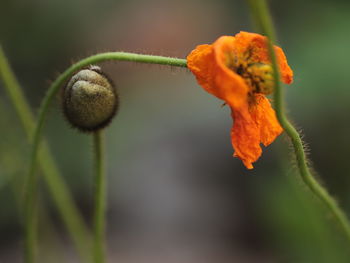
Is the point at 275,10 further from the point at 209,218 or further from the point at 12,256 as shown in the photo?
the point at 12,256

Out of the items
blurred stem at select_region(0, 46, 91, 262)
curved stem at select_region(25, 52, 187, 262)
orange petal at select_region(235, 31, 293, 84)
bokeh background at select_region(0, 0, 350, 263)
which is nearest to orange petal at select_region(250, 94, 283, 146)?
orange petal at select_region(235, 31, 293, 84)

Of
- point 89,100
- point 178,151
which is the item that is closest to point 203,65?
point 89,100

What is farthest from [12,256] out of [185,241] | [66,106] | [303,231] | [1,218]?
[66,106]

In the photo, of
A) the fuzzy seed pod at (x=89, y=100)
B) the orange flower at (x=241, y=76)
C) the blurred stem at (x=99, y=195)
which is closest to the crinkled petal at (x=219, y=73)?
the orange flower at (x=241, y=76)

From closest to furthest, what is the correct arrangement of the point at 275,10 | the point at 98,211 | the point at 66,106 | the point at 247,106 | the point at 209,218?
the point at 247,106 < the point at 66,106 < the point at 98,211 < the point at 209,218 < the point at 275,10

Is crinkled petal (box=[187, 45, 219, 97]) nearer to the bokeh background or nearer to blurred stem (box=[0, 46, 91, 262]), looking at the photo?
blurred stem (box=[0, 46, 91, 262])

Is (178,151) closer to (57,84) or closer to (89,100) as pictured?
(89,100)
